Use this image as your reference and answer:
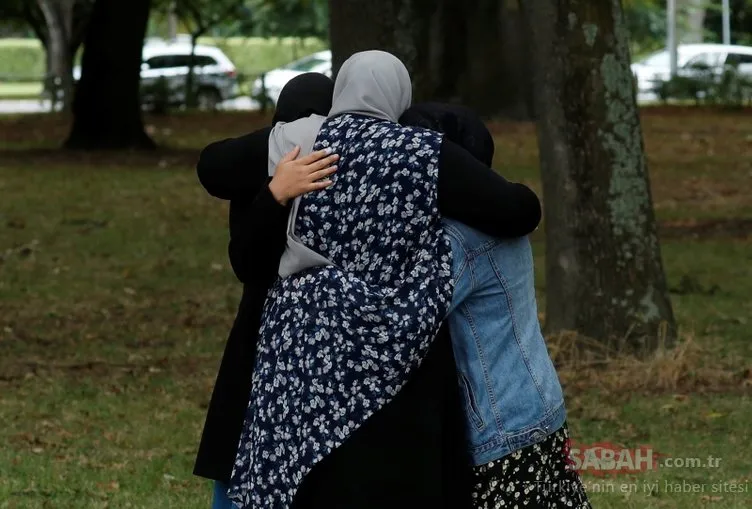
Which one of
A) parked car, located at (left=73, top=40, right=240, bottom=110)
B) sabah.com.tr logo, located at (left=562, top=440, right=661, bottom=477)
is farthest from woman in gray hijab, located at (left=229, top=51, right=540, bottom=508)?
parked car, located at (left=73, top=40, right=240, bottom=110)

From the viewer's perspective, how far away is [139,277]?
11.6 meters

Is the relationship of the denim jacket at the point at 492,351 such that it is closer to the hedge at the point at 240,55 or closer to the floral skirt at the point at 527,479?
the floral skirt at the point at 527,479

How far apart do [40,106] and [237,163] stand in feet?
111

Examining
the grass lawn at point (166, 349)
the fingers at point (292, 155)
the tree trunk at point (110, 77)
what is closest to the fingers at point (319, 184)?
the fingers at point (292, 155)

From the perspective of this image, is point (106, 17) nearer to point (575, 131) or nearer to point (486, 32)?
point (486, 32)

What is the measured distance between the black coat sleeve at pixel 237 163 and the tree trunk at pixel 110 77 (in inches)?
677

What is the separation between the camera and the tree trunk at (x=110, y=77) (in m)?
20.8

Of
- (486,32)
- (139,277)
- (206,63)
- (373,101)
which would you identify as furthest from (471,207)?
(206,63)

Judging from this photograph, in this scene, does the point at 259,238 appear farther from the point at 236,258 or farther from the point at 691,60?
the point at 691,60

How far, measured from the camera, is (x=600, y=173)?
789cm

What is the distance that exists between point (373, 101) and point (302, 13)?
5482cm

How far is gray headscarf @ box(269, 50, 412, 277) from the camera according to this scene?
371 centimetres

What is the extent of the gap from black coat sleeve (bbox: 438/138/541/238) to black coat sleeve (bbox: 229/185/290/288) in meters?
0.41

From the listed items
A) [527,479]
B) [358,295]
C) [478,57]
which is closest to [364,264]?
[358,295]
